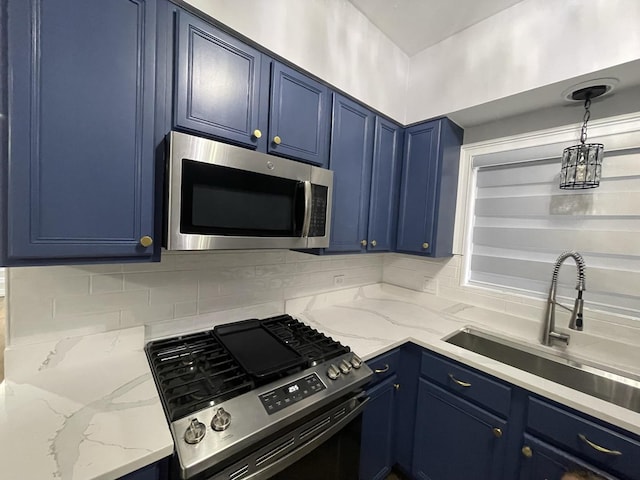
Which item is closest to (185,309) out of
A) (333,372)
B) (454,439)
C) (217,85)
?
(333,372)

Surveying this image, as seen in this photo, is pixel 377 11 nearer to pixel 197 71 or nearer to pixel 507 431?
pixel 197 71

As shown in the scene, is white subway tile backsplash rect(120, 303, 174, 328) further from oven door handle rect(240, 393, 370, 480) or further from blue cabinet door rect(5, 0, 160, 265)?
oven door handle rect(240, 393, 370, 480)

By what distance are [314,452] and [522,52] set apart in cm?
207

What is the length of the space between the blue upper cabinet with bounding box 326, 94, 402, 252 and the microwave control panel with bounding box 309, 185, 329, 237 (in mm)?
178

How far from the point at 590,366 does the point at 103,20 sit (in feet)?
8.06

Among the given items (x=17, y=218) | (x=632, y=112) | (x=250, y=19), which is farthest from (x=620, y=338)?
(x=17, y=218)

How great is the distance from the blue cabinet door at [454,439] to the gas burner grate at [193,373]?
103 cm

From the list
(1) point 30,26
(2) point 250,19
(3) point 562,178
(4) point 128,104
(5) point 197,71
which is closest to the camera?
(1) point 30,26

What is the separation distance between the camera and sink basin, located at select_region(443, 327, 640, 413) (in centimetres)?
122

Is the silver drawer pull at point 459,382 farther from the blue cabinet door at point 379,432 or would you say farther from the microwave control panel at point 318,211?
the microwave control panel at point 318,211

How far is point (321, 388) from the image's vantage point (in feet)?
3.30

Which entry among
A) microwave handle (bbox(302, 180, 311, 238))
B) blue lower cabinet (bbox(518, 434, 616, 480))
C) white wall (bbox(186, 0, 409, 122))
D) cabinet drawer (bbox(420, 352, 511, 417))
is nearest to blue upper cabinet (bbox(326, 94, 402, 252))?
white wall (bbox(186, 0, 409, 122))

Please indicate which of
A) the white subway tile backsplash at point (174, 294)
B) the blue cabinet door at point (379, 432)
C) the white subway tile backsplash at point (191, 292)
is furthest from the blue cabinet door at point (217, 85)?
the blue cabinet door at point (379, 432)

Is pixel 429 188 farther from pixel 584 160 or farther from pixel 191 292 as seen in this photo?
pixel 191 292
